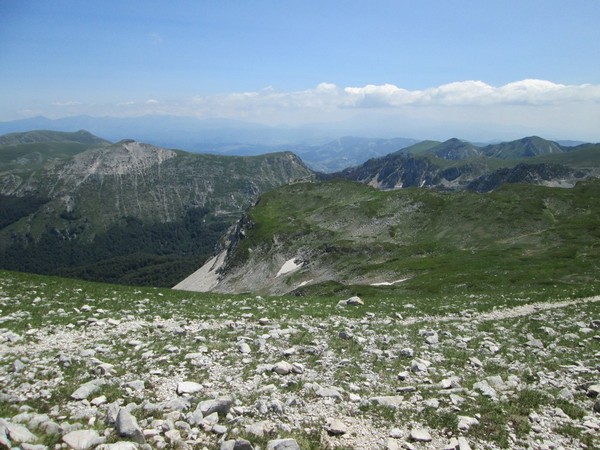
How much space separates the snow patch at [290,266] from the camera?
105 m

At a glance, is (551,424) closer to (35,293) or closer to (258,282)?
(35,293)

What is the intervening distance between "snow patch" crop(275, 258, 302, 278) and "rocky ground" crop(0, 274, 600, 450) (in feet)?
269

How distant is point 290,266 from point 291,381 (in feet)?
311

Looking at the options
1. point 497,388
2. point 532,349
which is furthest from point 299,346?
point 532,349

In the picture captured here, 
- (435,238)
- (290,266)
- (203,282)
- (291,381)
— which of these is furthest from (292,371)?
(203,282)

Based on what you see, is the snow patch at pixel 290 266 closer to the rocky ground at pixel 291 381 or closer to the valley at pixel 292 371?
the valley at pixel 292 371

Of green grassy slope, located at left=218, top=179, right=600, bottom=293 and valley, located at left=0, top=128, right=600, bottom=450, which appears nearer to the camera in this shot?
valley, located at left=0, top=128, right=600, bottom=450

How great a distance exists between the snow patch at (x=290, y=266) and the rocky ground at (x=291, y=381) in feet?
269

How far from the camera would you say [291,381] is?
1288cm

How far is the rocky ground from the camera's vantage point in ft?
32.3

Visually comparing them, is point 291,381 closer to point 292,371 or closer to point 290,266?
point 292,371

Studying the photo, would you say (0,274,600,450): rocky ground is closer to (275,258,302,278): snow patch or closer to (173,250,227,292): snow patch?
(275,258,302,278): snow patch

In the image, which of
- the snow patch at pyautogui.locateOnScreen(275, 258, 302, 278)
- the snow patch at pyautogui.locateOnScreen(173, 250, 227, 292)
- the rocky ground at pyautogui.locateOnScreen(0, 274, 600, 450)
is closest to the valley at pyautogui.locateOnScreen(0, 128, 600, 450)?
the rocky ground at pyautogui.locateOnScreen(0, 274, 600, 450)

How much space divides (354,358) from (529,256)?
67381mm
